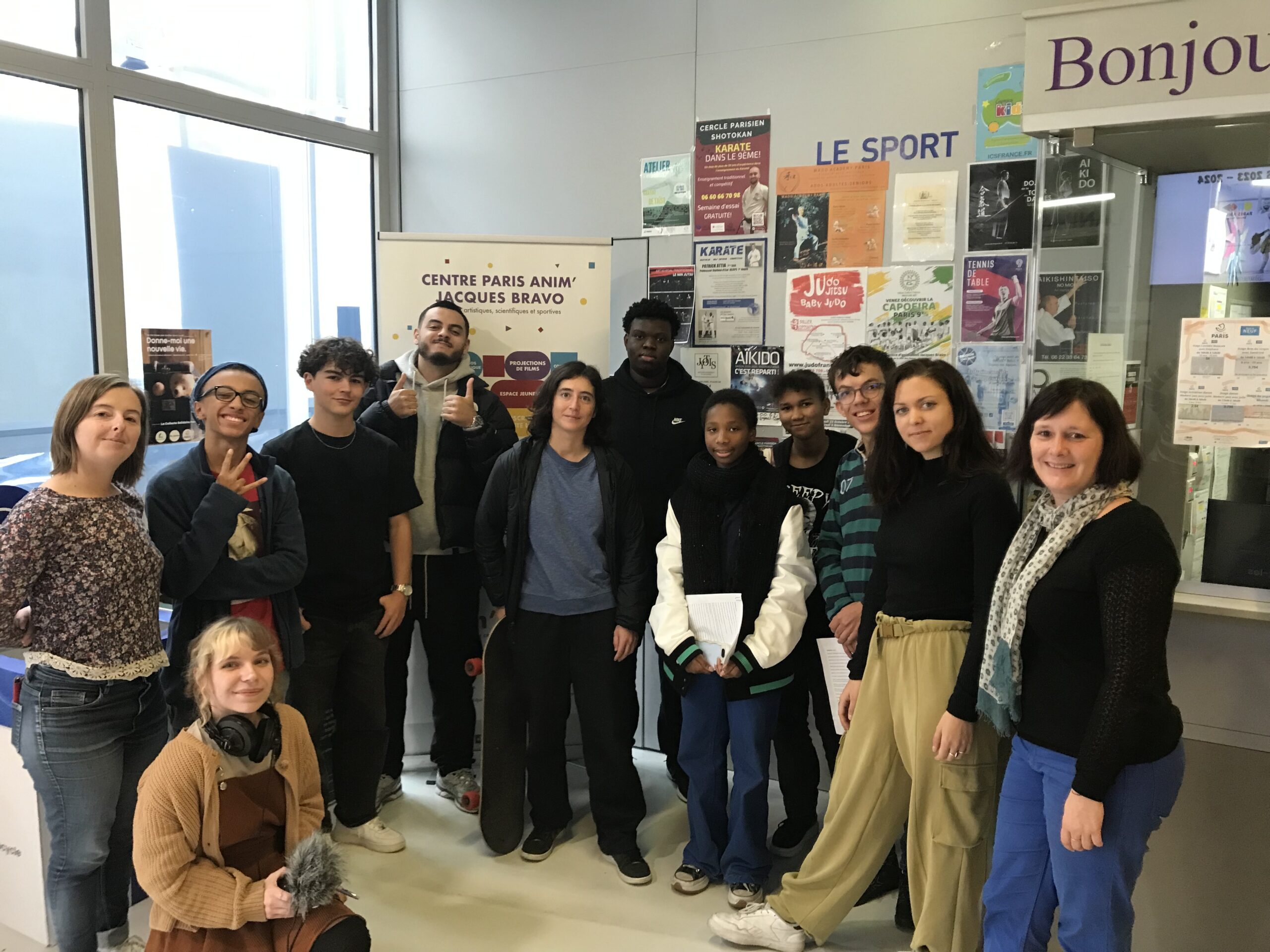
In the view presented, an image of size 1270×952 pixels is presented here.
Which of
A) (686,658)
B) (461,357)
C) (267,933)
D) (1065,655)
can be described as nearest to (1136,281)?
(1065,655)

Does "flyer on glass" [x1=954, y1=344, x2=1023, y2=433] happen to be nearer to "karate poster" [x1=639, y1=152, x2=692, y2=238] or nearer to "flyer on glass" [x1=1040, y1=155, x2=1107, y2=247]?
"flyer on glass" [x1=1040, y1=155, x2=1107, y2=247]

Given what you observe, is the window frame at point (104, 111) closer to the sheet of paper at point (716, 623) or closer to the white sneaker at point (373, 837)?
the white sneaker at point (373, 837)

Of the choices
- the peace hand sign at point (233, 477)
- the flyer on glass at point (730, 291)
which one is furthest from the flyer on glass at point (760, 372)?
the peace hand sign at point (233, 477)

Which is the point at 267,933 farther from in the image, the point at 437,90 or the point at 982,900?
the point at 437,90

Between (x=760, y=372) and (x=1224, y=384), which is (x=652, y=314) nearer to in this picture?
(x=760, y=372)

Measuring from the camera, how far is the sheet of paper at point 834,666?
2705mm

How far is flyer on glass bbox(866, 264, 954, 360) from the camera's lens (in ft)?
11.2

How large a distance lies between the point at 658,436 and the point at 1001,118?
1.55m

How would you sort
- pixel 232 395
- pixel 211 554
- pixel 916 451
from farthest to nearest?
pixel 232 395 < pixel 211 554 < pixel 916 451

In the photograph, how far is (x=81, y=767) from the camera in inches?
85.3

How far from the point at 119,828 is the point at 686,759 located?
1.47 meters

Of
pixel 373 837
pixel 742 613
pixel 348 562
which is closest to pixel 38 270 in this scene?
pixel 348 562

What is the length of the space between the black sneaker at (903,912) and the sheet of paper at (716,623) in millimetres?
773

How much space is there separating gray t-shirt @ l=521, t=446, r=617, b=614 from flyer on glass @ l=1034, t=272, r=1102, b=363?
51.9 inches
